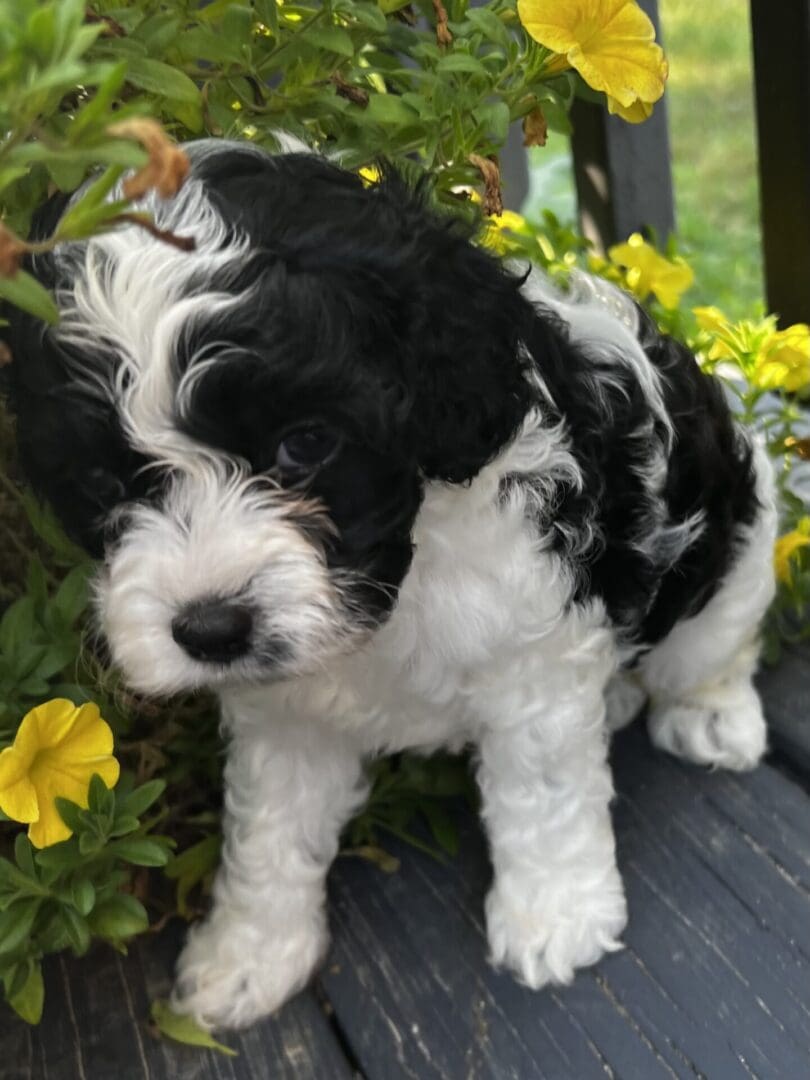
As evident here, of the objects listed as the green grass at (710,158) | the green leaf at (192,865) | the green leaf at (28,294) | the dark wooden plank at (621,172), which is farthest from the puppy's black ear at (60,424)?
the green grass at (710,158)

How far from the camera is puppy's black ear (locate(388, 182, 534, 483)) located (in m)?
1.33

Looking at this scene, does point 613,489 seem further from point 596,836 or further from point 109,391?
point 109,391

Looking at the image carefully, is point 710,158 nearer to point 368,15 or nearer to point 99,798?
point 368,15

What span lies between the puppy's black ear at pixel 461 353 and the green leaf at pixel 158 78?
1.02 feet

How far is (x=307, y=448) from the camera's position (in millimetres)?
1303

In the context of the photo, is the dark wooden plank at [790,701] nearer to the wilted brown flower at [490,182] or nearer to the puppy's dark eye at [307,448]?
the wilted brown flower at [490,182]

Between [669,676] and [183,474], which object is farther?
[669,676]

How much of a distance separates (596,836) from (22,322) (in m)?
1.16

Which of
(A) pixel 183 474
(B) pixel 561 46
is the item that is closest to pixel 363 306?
(A) pixel 183 474

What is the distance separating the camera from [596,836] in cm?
187

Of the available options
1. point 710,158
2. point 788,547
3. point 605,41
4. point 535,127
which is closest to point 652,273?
point 788,547

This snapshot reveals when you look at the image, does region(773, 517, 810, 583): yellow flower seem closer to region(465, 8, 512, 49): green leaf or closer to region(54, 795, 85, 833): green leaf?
region(465, 8, 512, 49): green leaf

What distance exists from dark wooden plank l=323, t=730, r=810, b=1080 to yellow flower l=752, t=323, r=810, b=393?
2.43ft

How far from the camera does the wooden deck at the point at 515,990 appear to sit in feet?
5.50
